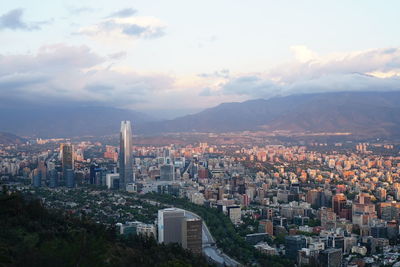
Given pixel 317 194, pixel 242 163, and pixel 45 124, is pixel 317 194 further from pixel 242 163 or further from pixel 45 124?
pixel 45 124

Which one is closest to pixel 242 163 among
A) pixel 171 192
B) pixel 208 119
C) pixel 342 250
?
pixel 171 192

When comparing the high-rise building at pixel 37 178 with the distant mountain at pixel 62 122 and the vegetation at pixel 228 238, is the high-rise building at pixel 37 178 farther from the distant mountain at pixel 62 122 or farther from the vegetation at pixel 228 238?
the distant mountain at pixel 62 122

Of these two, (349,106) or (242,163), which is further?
(349,106)

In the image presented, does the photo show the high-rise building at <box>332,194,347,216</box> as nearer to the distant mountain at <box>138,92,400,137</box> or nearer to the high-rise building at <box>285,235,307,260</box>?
the high-rise building at <box>285,235,307,260</box>

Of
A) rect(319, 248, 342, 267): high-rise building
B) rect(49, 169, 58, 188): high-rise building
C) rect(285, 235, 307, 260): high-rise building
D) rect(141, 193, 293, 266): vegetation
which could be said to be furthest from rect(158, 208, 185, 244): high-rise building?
rect(49, 169, 58, 188): high-rise building

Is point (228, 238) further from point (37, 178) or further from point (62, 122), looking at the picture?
point (62, 122)

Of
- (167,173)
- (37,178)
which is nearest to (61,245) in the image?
(37,178)
